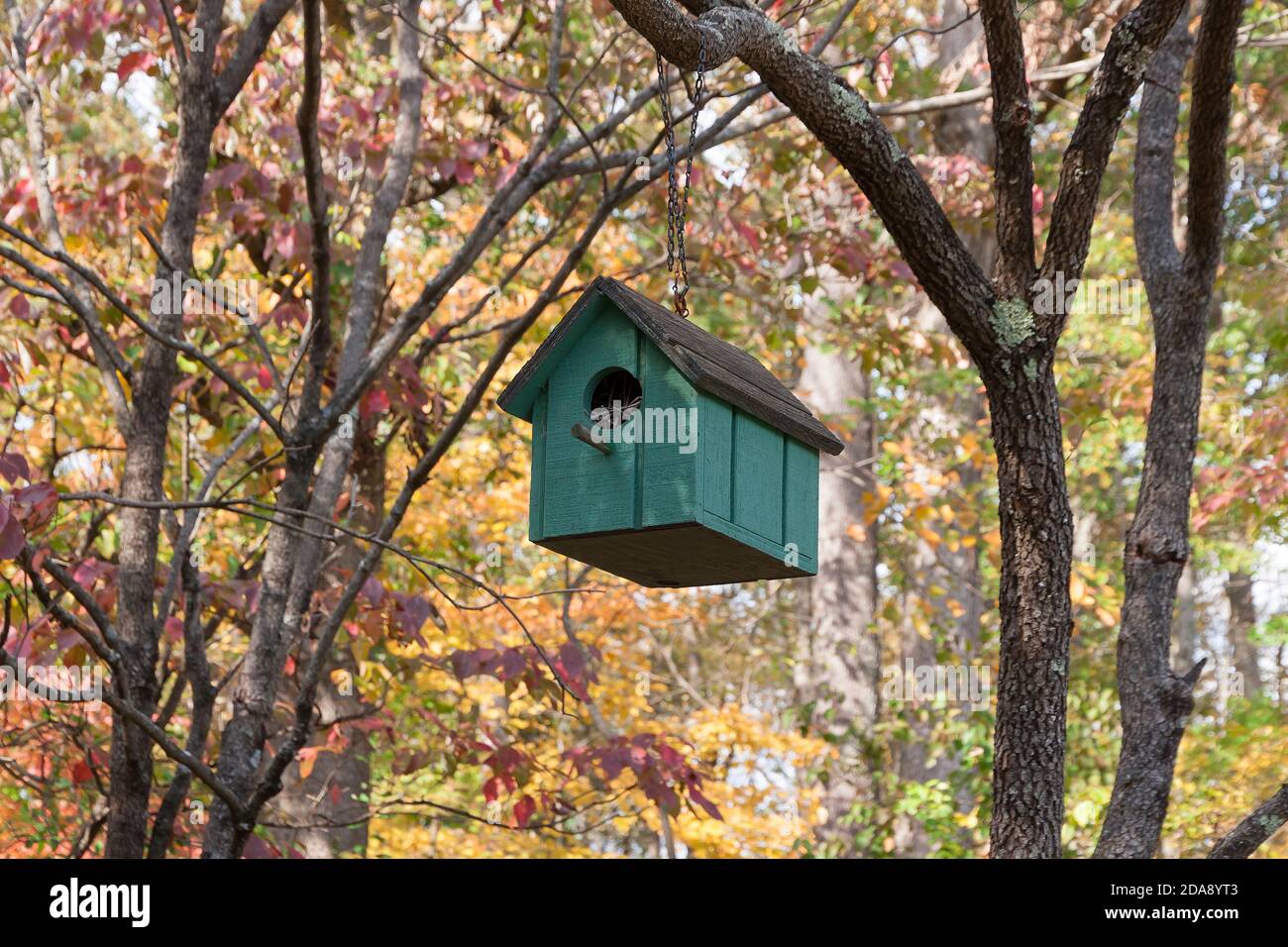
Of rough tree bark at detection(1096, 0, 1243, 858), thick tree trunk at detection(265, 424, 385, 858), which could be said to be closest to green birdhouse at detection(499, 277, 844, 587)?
rough tree bark at detection(1096, 0, 1243, 858)

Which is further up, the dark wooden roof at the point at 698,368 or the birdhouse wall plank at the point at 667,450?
the dark wooden roof at the point at 698,368

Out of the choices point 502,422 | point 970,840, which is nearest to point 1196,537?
point 970,840

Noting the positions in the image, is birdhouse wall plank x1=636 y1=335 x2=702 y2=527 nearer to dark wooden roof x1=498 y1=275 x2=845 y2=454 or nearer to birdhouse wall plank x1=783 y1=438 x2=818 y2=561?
dark wooden roof x1=498 y1=275 x2=845 y2=454

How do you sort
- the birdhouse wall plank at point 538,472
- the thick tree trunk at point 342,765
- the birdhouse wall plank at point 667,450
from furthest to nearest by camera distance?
1. the thick tree trunk at point 342,765
2. the birdhouse wall plank at point 538,472
3. the birdhouse wall plank at point 667,450

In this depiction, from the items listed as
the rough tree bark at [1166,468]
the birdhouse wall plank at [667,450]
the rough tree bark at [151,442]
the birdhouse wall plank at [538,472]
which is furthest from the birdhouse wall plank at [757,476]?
the rough tree bark at [151,442]

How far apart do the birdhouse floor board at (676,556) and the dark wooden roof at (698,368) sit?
31 centimetres

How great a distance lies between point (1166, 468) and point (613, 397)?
7.84ft

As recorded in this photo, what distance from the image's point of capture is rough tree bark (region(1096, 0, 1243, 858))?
4301 millimetres

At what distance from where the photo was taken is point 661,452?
2.91 metres

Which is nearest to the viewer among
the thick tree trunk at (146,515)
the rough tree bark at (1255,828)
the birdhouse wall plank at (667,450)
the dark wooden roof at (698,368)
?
the birdhouse wall plank at (667,450)

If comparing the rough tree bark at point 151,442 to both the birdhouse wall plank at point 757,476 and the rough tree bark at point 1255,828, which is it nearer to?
the birdhouse wall plank at point 757,476

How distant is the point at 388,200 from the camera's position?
5504 mm

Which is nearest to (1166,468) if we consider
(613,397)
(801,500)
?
(801,500)

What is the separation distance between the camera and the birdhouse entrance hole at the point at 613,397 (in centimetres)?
316
